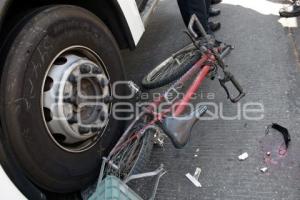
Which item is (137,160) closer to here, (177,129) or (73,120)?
(177,129)

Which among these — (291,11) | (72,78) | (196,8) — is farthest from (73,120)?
(291,11)

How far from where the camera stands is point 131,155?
2684 millimetres

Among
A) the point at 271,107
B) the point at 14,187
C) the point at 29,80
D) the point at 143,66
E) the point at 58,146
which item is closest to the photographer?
the point at 14,187

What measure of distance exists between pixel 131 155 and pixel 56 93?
2.38 feet

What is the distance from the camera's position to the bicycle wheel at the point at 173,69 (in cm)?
332

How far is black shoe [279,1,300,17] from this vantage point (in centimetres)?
444

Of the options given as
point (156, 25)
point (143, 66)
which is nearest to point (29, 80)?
point (143, 66)

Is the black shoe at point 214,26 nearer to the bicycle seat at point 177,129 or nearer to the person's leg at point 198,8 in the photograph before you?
the person's leg at point 198,8

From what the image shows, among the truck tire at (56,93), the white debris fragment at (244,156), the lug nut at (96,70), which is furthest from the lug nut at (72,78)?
the white debris fragment at (244,156)

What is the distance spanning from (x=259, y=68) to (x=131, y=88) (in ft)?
4.80

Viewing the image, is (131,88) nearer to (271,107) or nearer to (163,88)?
(163,88)

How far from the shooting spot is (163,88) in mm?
3723

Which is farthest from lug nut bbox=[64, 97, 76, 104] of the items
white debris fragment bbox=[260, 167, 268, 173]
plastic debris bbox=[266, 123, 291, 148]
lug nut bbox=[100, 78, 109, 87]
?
plastic debris bbox=[266, 123, 291, 148]

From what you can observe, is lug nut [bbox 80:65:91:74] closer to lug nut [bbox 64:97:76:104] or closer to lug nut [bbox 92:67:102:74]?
lug nut [bbox 92:67:102:74]
